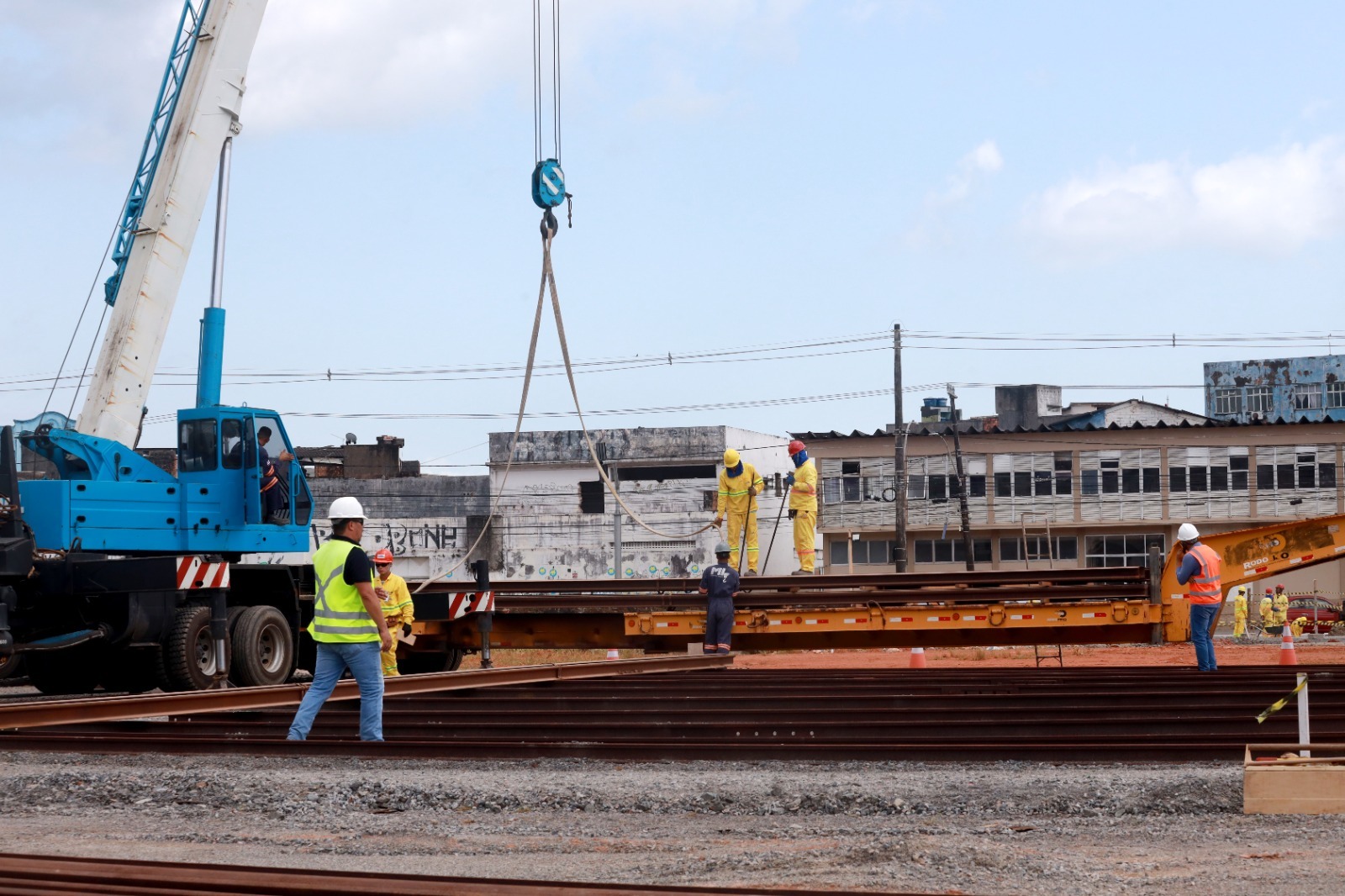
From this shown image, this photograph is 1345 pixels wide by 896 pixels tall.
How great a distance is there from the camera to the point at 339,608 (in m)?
9.76

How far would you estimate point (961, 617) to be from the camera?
18.5 metres

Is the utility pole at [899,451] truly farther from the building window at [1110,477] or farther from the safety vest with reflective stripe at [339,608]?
the safety vest with reflective stripe at [339,608]

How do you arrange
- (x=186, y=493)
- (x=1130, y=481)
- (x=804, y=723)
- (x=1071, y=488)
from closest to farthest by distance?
(x=804, y=723), (x=186, y=493), (x=1130, y=481), (x=1071, y=488)

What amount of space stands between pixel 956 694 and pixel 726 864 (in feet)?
22.0

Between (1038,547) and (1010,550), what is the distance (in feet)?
3.95

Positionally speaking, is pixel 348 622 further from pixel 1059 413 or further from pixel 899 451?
pixel 1059 413

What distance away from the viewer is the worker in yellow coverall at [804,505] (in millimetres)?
20203

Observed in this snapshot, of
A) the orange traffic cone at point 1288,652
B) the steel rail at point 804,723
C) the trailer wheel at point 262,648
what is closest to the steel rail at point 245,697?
the steel rail at point 804,723

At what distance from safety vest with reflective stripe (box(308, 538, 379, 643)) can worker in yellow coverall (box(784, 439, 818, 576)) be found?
1073cm

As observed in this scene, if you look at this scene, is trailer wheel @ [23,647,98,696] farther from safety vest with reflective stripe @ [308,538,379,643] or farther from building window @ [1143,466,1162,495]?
building window @ [1143,466,1162,495]

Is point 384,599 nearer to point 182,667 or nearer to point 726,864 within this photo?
point 182,667

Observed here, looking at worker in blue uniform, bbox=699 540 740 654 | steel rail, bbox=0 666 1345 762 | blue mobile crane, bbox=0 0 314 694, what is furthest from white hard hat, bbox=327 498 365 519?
worker in blue uniform, bbox=699 540 740 654

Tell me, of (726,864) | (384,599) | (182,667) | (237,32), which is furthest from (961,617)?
(726,864)

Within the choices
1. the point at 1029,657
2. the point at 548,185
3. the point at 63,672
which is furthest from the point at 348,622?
the point at 1029,657
